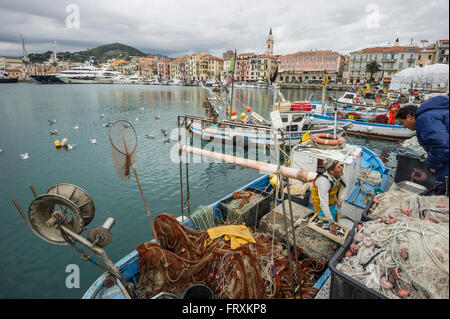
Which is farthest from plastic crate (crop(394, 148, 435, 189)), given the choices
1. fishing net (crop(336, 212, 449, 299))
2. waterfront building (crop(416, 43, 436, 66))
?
waterfront building (crop(416, 43, 436, 66))

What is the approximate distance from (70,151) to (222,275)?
1736 centimetres

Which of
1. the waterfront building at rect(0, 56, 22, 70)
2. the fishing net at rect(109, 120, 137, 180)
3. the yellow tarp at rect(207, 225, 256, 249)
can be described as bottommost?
the yellow tarp at rect(207, 225, 256, 249)

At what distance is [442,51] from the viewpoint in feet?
204

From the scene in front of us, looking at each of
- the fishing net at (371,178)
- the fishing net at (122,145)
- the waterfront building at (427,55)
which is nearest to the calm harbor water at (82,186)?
the fishing net at (122,145)

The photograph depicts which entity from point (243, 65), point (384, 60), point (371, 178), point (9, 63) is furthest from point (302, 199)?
point (9, 63)

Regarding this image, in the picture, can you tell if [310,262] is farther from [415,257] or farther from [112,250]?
[112,250]

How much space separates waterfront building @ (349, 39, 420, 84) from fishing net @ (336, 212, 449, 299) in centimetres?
8004

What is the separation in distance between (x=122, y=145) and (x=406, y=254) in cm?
435

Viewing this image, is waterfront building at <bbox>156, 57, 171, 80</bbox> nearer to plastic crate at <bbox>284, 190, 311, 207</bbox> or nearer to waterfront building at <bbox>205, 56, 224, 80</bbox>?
waterfront building at <bbox>205, 56, 224, 80</bbox>

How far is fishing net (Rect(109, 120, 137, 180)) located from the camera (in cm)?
374

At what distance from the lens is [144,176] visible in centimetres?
1291

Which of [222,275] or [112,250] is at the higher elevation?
[222,275]

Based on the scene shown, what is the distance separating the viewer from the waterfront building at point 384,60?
70.4 meters
